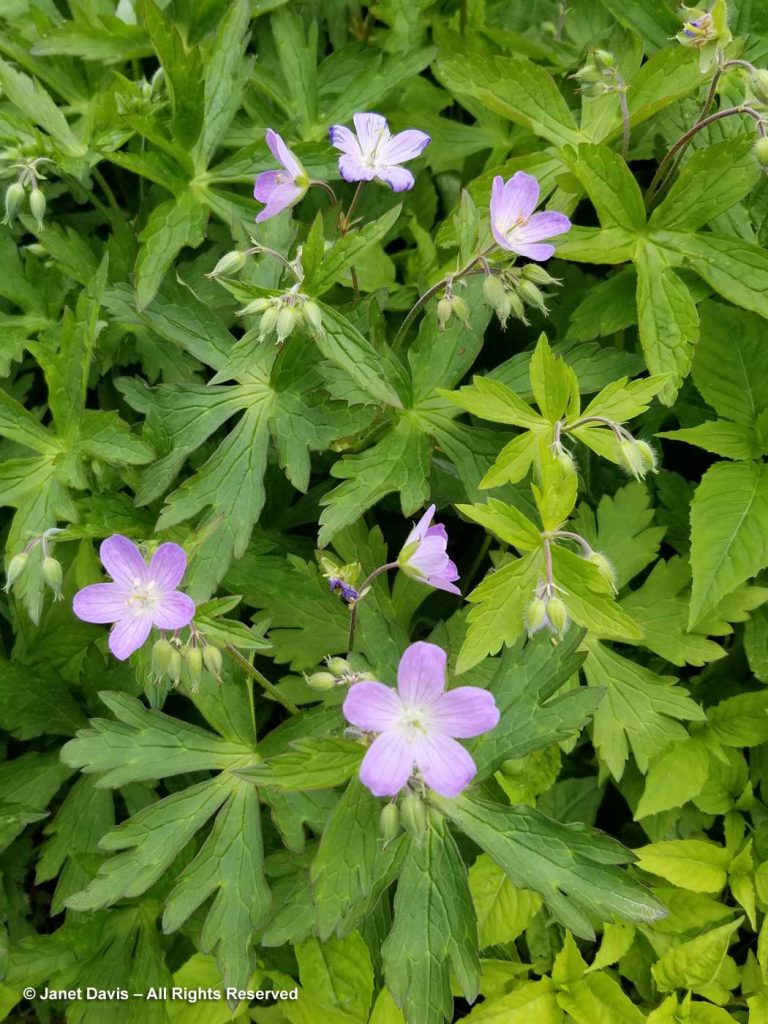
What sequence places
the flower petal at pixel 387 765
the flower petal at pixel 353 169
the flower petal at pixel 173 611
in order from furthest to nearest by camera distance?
the flower petal at pixel 353 169 → the flower petal at pixel 173 611 → the flower petal at pixel 387 765

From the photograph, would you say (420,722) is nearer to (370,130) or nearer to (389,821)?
(389,821)

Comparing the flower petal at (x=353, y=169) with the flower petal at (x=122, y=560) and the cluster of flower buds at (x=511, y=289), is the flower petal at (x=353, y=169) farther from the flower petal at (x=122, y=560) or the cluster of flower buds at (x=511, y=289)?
the flower petal at (x=122, y=560)

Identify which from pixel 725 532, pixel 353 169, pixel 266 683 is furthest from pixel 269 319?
pixel 725 532

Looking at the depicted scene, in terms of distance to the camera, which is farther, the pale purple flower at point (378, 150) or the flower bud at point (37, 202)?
the flower bud at point (37, 202)

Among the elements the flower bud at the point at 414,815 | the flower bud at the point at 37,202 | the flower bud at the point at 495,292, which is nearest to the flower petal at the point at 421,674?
the flower bud at the point at 414,815

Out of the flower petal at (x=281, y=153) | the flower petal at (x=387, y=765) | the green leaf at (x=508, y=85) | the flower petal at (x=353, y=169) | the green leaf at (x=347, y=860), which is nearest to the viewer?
the flower petal at (x=387, y=765)

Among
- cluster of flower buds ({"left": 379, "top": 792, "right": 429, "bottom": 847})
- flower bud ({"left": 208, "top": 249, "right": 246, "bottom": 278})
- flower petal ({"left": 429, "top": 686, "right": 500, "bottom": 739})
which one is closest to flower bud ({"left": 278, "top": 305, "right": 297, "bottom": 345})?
flower bud ({"left": 208, "top": 249, "right": 246, "bottom": 278})

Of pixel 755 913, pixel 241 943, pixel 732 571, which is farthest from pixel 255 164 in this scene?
pixel 755 913
